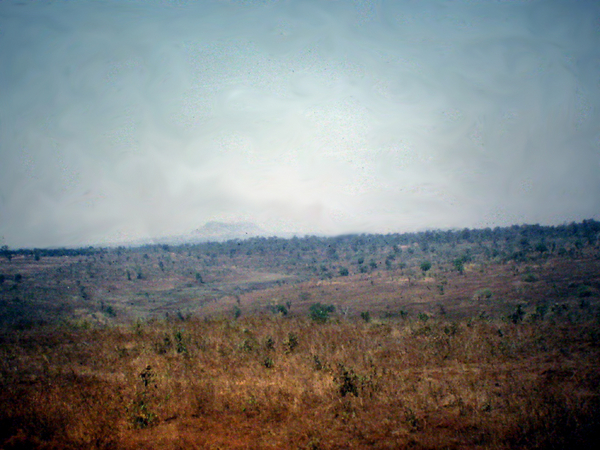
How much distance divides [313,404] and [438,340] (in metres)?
6.07

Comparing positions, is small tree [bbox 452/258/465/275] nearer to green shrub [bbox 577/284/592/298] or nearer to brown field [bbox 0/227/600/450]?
green shrub [bbox 577/284/592/298]

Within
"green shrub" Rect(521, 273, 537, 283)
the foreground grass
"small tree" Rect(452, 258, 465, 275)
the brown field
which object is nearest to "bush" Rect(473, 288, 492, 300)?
"green shrub" Rect(521, 273, 537, 283)

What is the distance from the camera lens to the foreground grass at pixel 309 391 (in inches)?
→ 205

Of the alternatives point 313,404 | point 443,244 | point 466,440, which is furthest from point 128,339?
point 443,244

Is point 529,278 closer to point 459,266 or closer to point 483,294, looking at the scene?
point 483,294

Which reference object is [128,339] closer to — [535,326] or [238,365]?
[238,365]

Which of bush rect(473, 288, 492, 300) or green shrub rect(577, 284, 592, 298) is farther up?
green shrub rect(577, 284, 592, 298)

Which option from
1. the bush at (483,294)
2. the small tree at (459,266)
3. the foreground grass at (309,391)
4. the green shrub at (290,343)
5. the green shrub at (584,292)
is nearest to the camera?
the foreground grass at (309,391)

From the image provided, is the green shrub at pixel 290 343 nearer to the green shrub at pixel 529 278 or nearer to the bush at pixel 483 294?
the bush at pixel 483 294

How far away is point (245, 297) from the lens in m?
53.7

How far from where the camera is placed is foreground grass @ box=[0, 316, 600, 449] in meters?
5.20

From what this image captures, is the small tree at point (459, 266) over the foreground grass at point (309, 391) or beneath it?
beneath

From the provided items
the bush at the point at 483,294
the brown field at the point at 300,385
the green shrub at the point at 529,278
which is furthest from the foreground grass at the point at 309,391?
the green shrub at the point at 529,278

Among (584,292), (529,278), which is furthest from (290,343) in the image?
(529,278)
